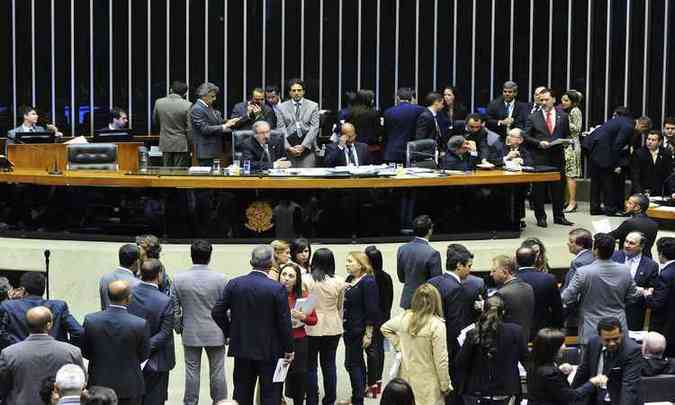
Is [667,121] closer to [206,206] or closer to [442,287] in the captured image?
[206,206]

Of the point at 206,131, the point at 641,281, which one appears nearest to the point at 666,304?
the point at 641,281

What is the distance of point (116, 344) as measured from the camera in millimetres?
10617

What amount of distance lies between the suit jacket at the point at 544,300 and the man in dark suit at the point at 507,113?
7557mm

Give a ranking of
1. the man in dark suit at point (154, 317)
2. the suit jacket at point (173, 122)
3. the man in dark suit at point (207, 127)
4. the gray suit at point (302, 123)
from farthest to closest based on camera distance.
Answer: the suit jacket at point (173, 122), the gray suit at point (302, 123), the man in dark suit at point (207, 127), the man in dark suit at point (154, 317)

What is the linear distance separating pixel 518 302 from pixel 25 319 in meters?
3.48

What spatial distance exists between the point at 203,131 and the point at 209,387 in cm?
546

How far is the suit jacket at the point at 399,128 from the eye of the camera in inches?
719

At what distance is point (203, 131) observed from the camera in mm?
18125

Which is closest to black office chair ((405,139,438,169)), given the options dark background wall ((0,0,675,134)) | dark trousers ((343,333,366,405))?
dark background wall ((0,0,675,134))

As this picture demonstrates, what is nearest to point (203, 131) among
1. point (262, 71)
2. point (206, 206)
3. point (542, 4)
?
point (206, 206)

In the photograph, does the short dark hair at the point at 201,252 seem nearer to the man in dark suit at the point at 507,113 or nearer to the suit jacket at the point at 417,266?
the suit jacket at the point at 417,266

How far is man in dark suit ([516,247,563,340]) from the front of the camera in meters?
11.7

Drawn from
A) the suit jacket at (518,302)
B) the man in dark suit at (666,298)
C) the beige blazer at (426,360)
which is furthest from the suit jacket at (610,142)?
the beige blazer at (426,360)

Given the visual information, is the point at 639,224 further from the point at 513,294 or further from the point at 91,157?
the point at 91,157
